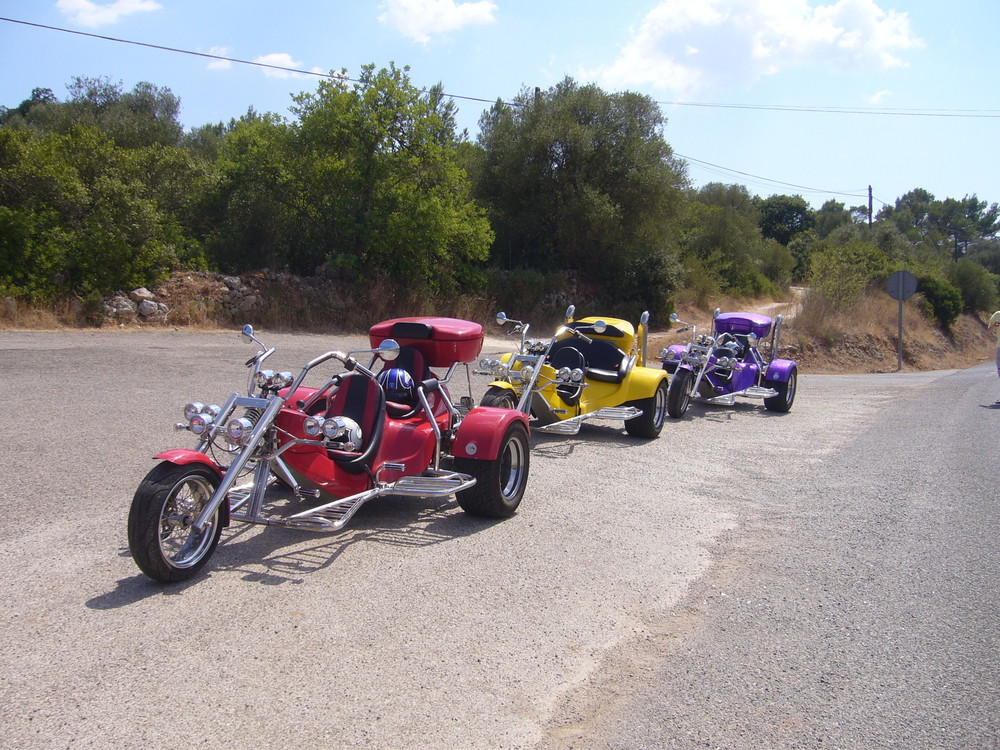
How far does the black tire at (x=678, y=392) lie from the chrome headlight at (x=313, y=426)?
23.8 feet

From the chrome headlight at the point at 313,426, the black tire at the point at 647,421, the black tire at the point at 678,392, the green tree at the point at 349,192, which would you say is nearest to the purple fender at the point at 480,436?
the chrome headlight at the point at 313,426

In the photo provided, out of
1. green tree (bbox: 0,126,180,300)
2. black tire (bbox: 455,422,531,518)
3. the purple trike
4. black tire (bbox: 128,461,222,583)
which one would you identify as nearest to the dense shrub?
the purple trike

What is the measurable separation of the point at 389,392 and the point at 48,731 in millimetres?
3538

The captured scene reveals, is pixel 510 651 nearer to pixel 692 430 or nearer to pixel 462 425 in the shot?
pixel 462 425

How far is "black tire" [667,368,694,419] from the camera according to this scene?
11.3 meters

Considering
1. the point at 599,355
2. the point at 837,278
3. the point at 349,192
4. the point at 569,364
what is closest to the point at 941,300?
the point at 837,278

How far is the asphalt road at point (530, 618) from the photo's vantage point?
10.5 feet

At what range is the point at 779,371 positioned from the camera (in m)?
12.9

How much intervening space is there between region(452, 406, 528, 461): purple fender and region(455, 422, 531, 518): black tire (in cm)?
5

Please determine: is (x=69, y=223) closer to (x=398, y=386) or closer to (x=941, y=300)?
(x=398, y=386)

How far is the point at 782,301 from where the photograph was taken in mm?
42906

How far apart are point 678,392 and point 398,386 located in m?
6.14

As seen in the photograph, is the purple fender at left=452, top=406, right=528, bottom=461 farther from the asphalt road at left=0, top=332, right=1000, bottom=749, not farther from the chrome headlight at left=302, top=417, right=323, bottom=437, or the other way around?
the chrome headlight at left=302, top=417, right=323, bottom=437

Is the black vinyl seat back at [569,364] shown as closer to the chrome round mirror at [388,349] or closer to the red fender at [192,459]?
the chrome round mirror at [388,349]
